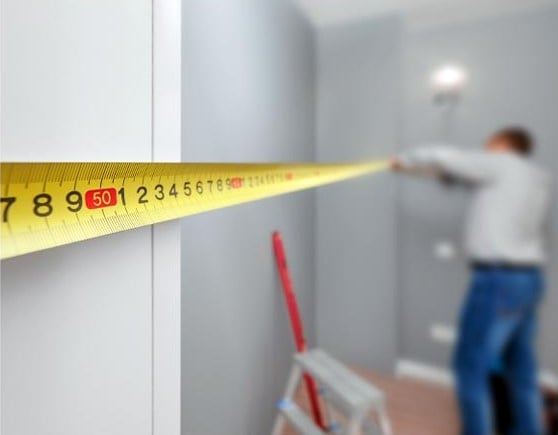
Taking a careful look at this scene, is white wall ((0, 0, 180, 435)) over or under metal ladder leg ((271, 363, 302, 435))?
over

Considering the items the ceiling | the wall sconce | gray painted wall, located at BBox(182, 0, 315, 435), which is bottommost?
gray painted wall, located at BBox(182, 0, 315, 435)

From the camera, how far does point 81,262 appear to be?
1.26 ft

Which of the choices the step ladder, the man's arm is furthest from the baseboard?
the man's arm

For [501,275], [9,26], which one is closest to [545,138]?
[501,275]

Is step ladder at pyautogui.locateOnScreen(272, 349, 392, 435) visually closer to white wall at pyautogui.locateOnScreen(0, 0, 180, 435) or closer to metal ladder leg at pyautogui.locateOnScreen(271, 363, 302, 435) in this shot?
metal ladder leg at pyautogui.locateOnScreen(271, 363, 302, 435)

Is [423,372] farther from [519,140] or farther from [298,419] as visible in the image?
[519,140]

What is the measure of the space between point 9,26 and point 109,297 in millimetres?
318

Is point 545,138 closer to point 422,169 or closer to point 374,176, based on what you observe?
point 422,169

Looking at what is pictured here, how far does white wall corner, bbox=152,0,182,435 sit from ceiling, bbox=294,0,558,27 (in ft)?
3.65

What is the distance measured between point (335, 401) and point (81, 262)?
877 millimetres

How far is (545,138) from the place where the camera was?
1270mm

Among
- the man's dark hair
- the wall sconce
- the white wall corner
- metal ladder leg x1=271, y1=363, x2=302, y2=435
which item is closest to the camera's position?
the white wall corner

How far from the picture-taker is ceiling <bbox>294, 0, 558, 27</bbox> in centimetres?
129

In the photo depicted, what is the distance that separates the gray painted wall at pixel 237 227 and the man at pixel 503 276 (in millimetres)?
672
